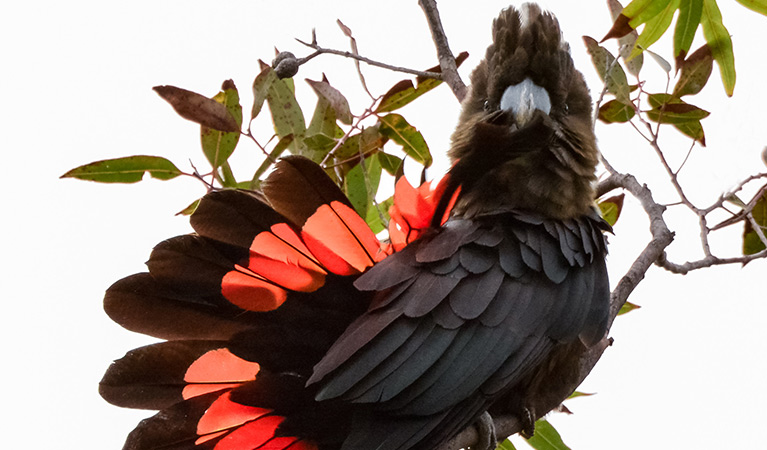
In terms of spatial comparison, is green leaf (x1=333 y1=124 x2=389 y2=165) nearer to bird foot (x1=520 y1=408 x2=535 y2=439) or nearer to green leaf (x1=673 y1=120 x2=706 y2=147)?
bird foot (x1=520 y1=408 x2=535 y2=439)

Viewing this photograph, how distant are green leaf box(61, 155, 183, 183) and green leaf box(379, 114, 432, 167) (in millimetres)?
450

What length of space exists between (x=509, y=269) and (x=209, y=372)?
1.79ft

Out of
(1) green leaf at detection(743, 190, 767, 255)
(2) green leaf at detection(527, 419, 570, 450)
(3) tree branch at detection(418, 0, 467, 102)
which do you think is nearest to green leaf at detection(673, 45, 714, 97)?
(1) green leaf at detection(743, 190, 767, 255)

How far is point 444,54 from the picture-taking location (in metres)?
1.84

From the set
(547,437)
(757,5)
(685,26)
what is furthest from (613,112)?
(547,437)

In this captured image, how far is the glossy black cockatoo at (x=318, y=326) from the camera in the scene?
1295 mm

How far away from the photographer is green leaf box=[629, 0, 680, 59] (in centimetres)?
177

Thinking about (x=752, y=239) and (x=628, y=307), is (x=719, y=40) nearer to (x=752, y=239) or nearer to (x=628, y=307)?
(x=752, y=239)

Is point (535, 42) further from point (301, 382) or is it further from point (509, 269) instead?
point (301, 382)

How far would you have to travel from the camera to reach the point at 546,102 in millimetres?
1593

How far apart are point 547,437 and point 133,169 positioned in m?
1.05

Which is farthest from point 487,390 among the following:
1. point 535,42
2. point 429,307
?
point 535,42

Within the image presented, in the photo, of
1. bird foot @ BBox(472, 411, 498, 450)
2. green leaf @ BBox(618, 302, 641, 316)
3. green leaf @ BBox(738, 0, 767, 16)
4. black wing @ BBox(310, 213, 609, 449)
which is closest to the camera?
black wing @ BBox(310, 213, 609, 449)

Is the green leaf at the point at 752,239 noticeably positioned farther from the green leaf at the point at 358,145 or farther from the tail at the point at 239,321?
the tail at the point at 239,321
